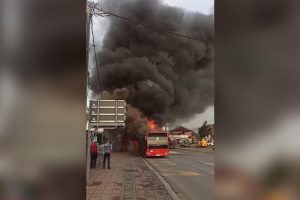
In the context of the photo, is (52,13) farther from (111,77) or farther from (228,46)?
(111,77)

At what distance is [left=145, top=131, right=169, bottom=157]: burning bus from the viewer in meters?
33.7

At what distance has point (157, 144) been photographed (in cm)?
3369

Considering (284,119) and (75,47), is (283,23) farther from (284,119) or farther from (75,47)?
(75,47)

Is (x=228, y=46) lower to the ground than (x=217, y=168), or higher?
higher

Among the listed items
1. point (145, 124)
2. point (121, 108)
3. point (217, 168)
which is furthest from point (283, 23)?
point (145, 124)

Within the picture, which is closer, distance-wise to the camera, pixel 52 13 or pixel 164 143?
pixel 52 13

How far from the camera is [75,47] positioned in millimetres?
1766

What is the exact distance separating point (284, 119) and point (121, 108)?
12475mm

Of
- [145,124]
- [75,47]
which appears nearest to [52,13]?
[75,47]

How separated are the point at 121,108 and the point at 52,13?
12411 millimetres

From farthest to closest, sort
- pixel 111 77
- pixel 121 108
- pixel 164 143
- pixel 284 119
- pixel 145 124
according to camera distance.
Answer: pixel 111 77 < pixel 145 124 < pixel 164 143 < pixel 121 108 < pixel 284 119

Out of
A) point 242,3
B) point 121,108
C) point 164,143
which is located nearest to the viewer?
point 242,3

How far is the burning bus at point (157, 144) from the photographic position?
110ft

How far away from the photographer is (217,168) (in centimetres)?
192
